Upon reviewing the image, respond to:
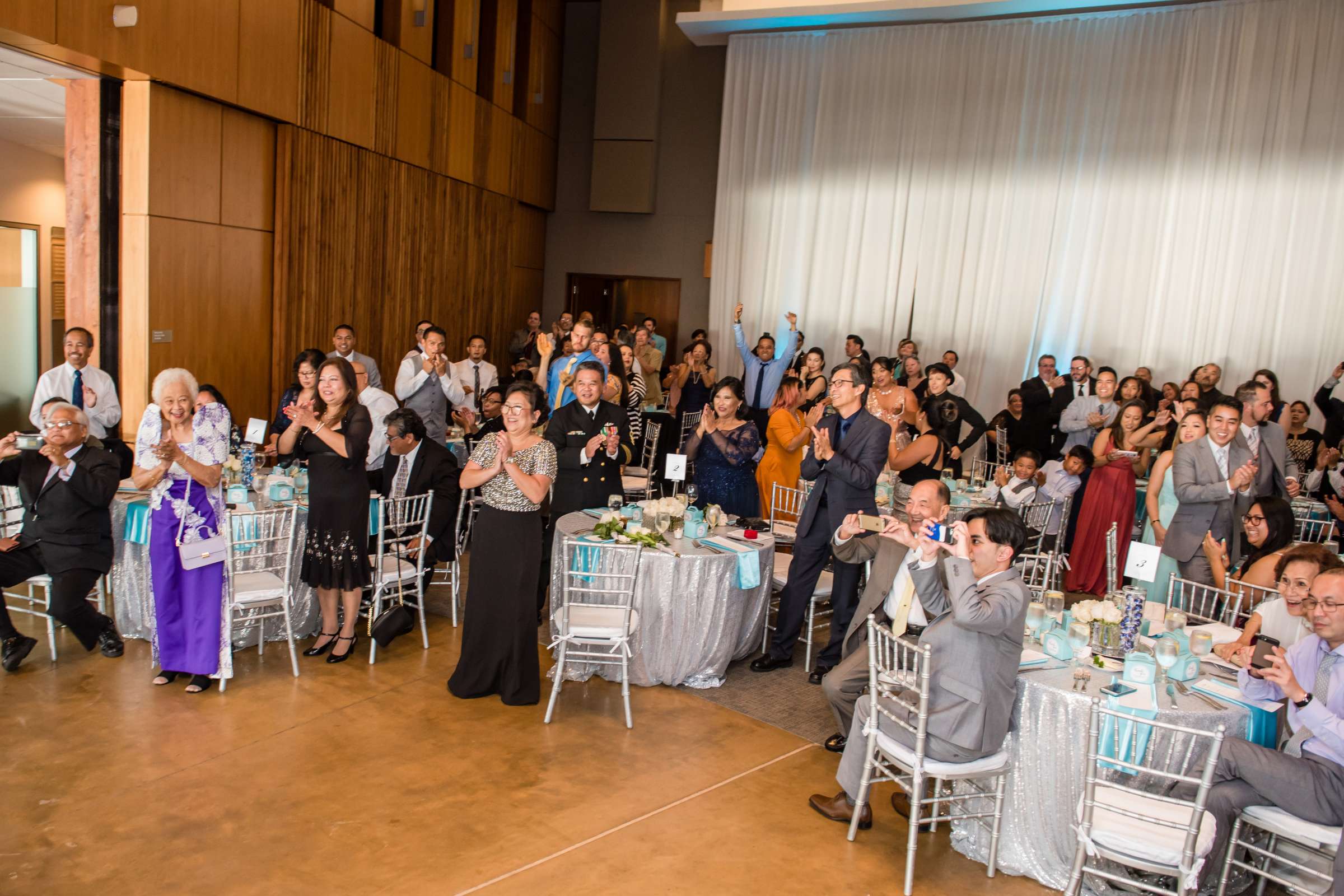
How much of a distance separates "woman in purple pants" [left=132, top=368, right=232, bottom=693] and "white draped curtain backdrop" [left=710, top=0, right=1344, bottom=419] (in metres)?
10.5

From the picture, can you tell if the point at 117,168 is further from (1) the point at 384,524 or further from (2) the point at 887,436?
(2) the point at 887,436

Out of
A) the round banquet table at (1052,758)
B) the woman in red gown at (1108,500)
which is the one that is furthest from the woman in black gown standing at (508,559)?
→ the woman in red gown at (1108,500)

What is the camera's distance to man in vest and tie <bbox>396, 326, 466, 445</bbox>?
7801mm

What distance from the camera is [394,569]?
18.6ft

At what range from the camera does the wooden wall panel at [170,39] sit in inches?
267

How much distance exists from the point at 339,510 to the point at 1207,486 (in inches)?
186

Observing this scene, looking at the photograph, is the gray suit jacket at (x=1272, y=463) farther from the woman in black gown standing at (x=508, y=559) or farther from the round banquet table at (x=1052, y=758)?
the woman in black gown standing at (x=508, y=559)

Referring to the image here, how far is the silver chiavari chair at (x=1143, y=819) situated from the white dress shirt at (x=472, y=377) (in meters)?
6.56

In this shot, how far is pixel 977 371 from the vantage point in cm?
1322

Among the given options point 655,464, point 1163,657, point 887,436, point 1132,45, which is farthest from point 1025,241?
point 1163,657

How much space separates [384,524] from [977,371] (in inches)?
378

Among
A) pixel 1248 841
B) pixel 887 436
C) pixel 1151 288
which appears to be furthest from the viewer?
pixel 1151 288

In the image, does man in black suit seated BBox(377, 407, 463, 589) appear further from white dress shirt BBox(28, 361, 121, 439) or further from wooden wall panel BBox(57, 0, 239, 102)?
wooden wall panel BBox(57, 0, 239, 102)

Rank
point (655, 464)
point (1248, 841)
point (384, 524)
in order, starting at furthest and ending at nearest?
1. point (655, 464)
2. point (384, 524)
3. point (1248, 841)
